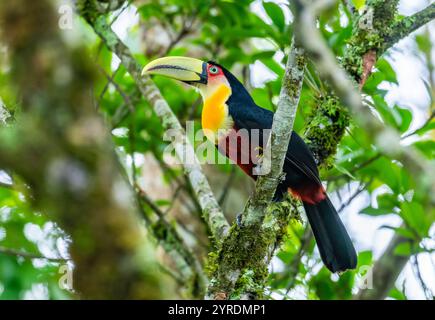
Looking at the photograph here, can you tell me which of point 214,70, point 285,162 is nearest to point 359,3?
point 285,162

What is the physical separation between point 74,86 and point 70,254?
371mm

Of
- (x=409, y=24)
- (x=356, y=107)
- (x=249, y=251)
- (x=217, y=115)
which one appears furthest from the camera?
(x=217, y=115)

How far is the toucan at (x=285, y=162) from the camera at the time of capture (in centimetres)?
421

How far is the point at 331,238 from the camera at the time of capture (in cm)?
433

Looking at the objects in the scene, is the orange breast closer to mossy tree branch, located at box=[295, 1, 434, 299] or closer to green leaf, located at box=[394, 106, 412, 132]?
mossy tree branch, located at box=[295, 1, 434, 299]

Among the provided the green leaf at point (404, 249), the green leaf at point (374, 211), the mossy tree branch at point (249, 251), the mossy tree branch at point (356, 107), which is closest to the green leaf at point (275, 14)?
the green leaf at point (374, 211)

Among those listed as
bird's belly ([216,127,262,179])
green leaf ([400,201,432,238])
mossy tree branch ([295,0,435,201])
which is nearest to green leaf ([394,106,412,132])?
green leaf ([400,201,432,238])

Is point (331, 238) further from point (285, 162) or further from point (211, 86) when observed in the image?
point (211, 86)

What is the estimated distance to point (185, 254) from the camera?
5.00 metres

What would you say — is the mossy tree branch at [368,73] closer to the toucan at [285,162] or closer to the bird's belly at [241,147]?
the toucan at [285,162]

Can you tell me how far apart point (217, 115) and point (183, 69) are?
0.54 m

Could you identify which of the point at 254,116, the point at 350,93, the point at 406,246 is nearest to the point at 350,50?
the point at 254,116

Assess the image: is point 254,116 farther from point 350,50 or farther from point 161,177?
point 161,177
